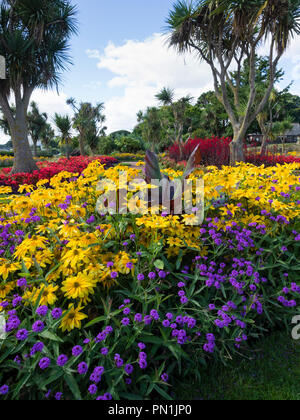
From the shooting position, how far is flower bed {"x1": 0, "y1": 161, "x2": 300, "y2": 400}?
3.99 ft

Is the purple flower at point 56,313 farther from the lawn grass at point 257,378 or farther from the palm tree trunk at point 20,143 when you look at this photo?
the palm tree trunk at point 20,143

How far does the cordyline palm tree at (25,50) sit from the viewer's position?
984 centimetres

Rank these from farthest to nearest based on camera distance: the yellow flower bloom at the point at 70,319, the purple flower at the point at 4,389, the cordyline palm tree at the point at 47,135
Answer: the cordyline palm tree at the point at 47,135
the yellow flower bloom at the point at 70,319
the purple flower at the point at 4,389

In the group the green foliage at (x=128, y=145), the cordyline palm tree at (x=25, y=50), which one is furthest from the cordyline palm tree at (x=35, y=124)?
the cordyline palm tree at (x=25, y=50)

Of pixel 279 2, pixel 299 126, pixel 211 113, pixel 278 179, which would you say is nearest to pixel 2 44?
pixel 279 2

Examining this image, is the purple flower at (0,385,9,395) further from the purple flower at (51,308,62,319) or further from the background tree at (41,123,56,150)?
the background tree at (41,123,56,150)

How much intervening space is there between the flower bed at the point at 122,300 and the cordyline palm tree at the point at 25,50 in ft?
31.0

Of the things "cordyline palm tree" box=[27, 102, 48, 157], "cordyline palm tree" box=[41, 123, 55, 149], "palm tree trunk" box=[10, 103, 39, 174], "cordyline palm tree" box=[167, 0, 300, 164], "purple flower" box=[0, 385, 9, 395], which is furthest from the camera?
"cordyline palm tree" box=[41, 123, 55, 149]

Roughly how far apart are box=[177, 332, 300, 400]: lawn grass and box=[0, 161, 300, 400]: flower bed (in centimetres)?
11

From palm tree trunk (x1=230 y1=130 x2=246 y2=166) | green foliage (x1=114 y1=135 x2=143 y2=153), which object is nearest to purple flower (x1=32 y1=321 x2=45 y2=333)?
palm tree trunk (x1=230 y1=130 x2=246 y2=166)

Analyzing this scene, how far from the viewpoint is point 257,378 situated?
1.53 m

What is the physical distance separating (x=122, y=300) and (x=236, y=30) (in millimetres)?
9647

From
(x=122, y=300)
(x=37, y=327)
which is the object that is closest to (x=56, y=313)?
(x=37, y=327)
